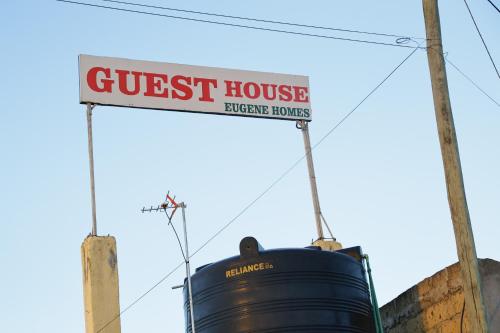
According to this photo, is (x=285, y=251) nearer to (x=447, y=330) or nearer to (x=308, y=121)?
(x=447, y=330)

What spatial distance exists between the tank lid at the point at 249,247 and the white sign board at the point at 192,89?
17.7ft

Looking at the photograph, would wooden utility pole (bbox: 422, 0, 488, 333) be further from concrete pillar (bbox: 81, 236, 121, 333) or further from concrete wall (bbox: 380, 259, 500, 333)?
concrete pillar (bbox: 81, 236, 121, 333)

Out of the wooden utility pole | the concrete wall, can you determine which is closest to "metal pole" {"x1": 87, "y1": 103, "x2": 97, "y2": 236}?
the concrete wall

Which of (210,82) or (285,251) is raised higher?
(210,82)

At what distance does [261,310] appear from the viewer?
11.6 meters

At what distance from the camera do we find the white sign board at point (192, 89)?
16453 mm

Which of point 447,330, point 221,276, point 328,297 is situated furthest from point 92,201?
point 447,330

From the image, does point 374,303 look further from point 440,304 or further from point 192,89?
point 192,89

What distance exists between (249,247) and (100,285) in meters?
3.47

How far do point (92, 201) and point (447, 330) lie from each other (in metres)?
6.32

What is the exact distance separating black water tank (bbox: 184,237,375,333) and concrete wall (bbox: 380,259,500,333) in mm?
1540

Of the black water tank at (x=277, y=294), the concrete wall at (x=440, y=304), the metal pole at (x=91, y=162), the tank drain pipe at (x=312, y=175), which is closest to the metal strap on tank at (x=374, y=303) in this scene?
the black water tank at (x=277, y=294)

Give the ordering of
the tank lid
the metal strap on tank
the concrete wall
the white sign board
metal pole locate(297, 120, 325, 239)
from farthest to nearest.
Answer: metal pole locate(297, 120, 325, 239), the white sign board, the metal strap on tank, the concrete wall, the tank lid

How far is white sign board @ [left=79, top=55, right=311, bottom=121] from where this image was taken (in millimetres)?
16453
